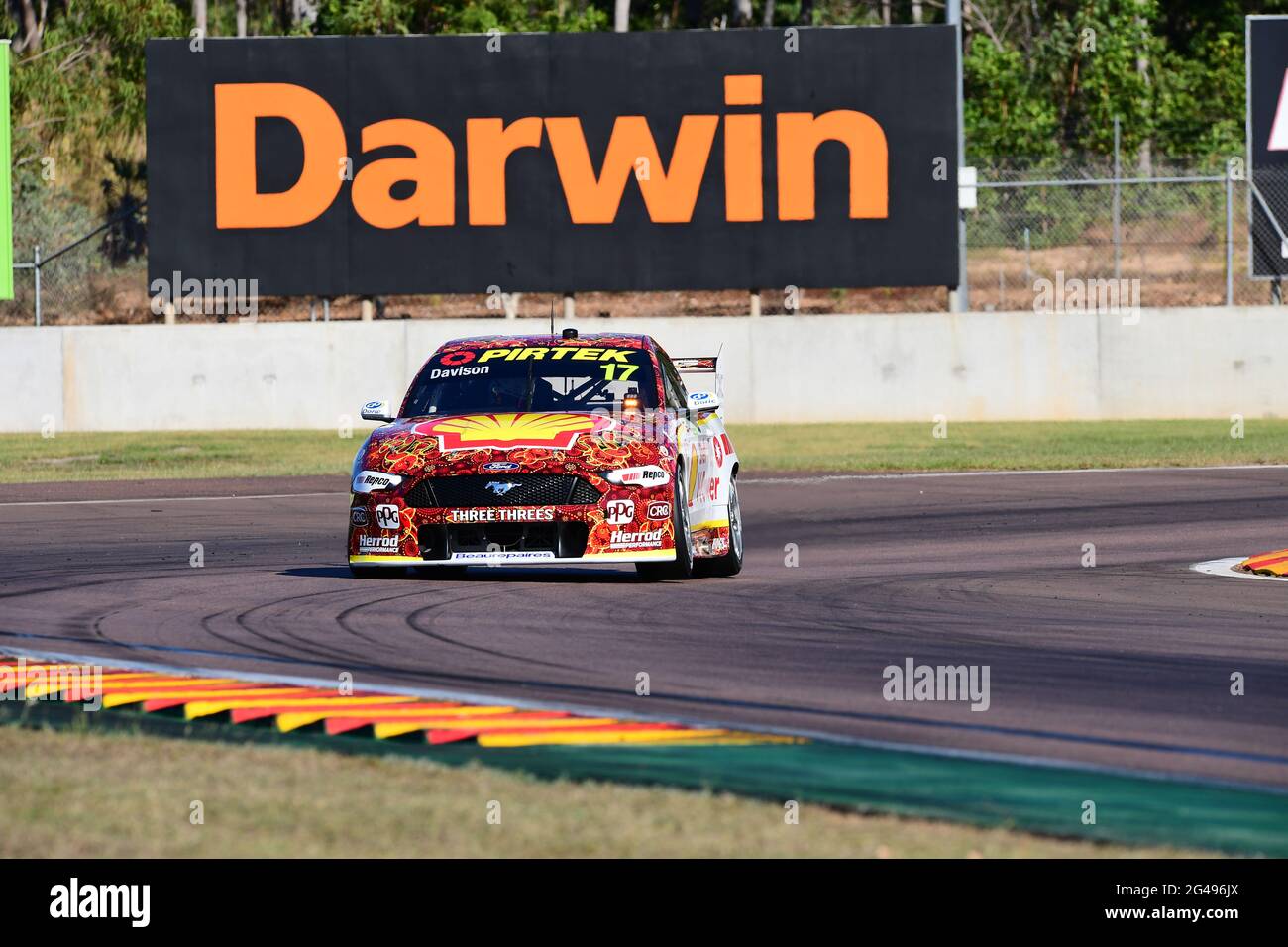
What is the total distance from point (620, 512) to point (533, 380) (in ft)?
5.37

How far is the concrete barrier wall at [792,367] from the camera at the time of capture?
31.8 metres

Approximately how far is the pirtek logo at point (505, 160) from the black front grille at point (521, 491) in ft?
66.8

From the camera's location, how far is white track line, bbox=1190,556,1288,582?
1400 cm

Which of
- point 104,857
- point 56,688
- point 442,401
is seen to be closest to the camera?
point 104,857

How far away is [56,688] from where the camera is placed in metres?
9.23

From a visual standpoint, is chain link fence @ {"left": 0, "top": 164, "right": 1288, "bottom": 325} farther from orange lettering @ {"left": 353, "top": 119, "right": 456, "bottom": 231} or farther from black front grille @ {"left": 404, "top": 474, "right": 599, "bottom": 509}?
black front grille @ {"left": 404, "top": 474, "right": 599, "bottom": 509}

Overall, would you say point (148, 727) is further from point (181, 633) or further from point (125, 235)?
point (125, 235)

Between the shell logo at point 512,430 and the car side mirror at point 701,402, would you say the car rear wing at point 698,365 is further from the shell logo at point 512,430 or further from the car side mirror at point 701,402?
the shell logo at point 512,430

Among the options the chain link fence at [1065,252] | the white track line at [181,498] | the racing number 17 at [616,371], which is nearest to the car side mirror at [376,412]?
the racing number 17 at [616,371]

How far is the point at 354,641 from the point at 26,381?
22.7 meters

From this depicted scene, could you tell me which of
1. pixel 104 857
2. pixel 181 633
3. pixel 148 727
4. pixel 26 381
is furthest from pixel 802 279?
pixel 104 857

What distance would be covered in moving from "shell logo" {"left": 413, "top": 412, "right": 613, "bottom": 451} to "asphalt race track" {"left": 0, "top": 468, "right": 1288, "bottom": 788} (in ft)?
Answer: 2.84

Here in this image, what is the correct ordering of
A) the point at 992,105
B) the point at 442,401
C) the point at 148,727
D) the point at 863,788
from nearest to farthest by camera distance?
the point at 863,788, the point at 148,727, the point at 442,401, the point at 992,105
